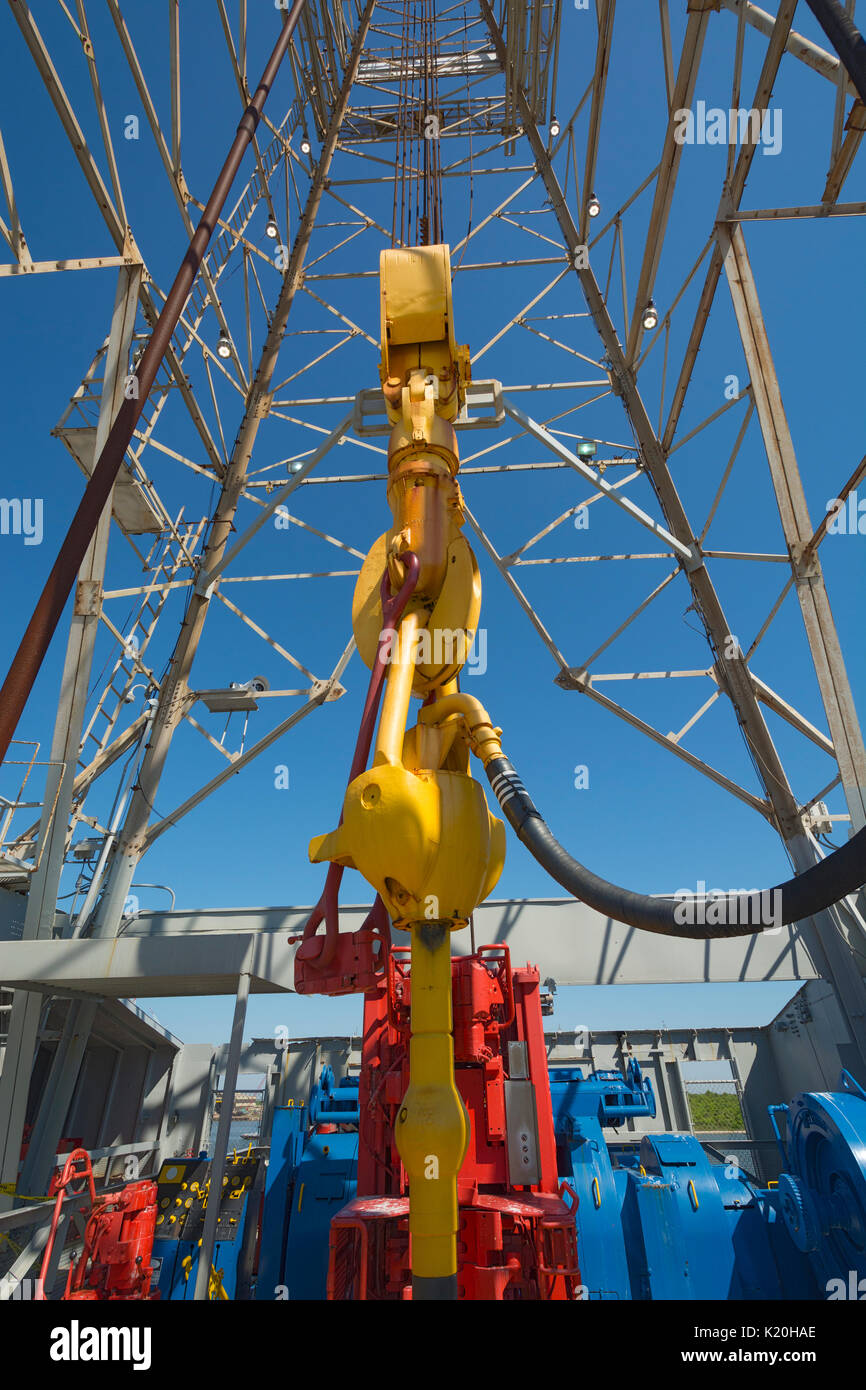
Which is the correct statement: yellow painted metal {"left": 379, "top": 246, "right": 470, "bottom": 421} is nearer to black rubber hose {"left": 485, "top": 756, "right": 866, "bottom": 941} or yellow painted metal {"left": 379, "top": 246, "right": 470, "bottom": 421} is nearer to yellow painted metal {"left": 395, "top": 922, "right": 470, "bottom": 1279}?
black rubber hose {"left": 485, "top": 756, "right": 866, "bottom": 941}

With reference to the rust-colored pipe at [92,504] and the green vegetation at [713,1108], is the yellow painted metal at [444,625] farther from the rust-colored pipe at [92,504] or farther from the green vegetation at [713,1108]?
the green vegetation at [713,1108]

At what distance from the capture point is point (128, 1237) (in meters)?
8.13

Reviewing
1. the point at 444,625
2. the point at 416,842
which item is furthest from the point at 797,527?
the point at 416,842

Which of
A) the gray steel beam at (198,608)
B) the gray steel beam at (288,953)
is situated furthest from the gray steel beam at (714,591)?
the gray steel beam at (198,608)

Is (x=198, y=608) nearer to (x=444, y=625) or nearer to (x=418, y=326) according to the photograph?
(x=418, y=326)

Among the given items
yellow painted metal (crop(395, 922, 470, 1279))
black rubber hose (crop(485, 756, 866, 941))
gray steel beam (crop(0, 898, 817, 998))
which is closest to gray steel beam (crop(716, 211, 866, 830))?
gray steel beam (crop(0, 898, 817, 998))

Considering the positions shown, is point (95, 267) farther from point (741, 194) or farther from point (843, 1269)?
point (843, 1269)

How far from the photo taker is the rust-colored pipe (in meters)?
3.10

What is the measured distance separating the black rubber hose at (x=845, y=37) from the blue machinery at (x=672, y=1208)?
7.16 metres

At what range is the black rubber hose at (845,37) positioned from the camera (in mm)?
3465

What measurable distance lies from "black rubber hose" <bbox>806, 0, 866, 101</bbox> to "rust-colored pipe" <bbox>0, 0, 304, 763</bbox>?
3.64 meters
